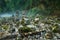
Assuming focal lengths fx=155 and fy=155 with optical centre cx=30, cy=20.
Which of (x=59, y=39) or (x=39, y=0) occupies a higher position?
(x=39, y=0)

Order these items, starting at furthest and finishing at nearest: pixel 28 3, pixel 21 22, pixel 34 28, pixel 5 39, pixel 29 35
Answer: pixel 28 3, pixel 21 22, pixel 34 28, pixel 29 35, pixel 5 39

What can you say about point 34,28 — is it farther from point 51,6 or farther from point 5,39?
point 51,6

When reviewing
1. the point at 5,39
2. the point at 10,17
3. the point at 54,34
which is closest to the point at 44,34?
the point at 54,34

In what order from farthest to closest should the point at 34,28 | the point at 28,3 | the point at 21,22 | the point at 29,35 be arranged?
the point at 28,3, the point at 21,22, the point at 34,28, the point at 29,35

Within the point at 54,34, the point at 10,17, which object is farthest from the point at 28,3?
the point at 54,34

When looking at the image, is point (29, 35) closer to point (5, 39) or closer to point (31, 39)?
point (31, 39)

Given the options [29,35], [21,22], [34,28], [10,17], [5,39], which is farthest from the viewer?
[10,17]

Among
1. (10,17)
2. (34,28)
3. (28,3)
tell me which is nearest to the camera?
(34,28)

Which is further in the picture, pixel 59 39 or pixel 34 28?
pixel 34 28

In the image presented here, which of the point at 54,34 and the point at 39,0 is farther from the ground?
the point at 39,0
